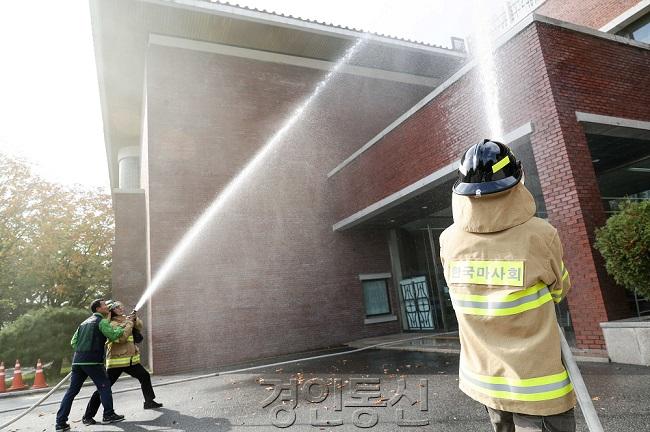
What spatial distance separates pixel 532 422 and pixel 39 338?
15978 millimetres

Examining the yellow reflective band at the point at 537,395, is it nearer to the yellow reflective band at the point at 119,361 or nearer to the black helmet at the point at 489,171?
the black helmet at the point at 489,171

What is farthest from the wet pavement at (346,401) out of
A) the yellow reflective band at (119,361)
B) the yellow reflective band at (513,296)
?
the yellow reflective band at (513,296)

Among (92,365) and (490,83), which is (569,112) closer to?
(490,83)

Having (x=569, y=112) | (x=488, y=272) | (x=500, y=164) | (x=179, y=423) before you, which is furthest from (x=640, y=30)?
(x=179, y=423)

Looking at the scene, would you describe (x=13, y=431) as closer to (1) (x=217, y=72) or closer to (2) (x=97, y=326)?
(2) (x=97, y=326)

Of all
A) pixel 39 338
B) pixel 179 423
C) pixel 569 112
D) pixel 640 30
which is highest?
pixel 640 30

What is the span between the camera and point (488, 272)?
201cm

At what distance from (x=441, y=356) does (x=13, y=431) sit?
758 cm

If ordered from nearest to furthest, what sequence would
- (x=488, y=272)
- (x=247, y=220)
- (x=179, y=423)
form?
(x=488, y=272), (x=179, y=423), (x=247, y=220)

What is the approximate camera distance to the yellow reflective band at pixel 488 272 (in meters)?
1.92

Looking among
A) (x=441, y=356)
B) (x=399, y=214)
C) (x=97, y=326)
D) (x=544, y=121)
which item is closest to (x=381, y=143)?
(x=399, y=214)

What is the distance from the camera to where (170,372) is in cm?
1106

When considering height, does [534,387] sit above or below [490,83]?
below

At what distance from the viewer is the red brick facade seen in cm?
635
